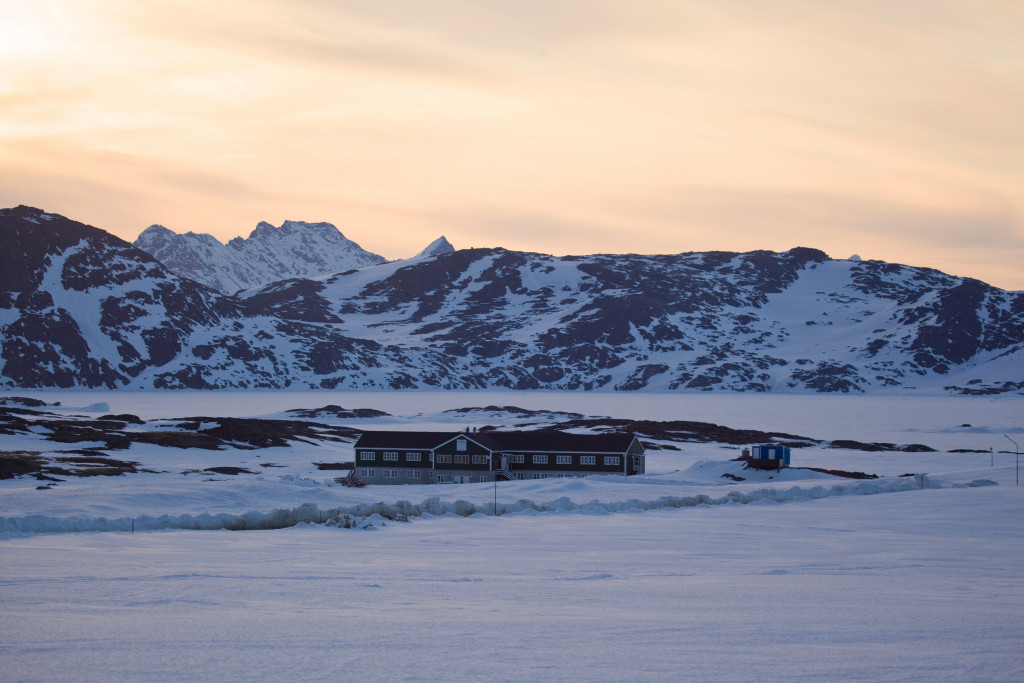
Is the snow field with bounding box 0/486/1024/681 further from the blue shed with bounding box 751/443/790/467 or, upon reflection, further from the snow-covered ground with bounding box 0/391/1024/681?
the blue shed with bounding box 751/443/790/467

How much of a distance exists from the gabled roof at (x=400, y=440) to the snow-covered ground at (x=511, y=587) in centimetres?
2072

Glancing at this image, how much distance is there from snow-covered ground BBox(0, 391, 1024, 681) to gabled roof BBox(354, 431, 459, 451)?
2072cm

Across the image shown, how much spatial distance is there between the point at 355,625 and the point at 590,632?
496 centimetres

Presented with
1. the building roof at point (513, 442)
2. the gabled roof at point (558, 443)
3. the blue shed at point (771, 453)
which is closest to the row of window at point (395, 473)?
the building roof at point (513, 442)

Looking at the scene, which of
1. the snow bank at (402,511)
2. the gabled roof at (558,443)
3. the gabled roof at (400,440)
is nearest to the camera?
the snow bank at (402,511)

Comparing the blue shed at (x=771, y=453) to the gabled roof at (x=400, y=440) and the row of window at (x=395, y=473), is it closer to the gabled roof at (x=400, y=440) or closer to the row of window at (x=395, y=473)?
→ the gabled roof at (x=400, y=440)

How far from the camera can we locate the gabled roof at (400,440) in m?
77.6

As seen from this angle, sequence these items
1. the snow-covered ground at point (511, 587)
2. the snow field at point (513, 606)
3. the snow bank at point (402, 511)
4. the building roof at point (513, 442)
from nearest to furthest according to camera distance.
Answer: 1. the snow field at point (513, 606)
2. the snow-covered ground at point (511, 587)
3. the snow bank at point (402, 511)
4. the building roof at point (513, 442)

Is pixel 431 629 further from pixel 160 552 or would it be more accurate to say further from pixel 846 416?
pixel 846 416

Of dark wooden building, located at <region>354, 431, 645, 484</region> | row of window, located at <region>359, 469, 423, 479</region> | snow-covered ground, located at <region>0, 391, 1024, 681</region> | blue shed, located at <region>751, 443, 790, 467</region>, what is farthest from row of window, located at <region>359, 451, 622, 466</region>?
snow-covered ground, located at <region>0, 391, 1024, 681</region>

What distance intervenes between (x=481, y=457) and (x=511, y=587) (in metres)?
52.4

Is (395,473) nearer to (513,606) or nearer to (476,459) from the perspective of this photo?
(476,459)

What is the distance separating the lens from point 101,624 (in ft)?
62.2

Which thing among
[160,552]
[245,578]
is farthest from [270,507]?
[245,578]
